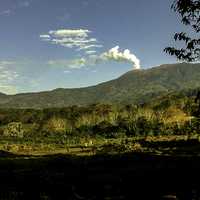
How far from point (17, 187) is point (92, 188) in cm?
387

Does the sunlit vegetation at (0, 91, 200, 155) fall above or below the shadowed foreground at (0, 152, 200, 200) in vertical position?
above

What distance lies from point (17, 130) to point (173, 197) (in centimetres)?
11829

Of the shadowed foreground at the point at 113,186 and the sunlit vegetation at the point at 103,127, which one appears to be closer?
the shadowed foreground at the point at 113,186

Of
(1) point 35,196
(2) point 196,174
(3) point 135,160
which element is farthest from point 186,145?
(1) point 35,196

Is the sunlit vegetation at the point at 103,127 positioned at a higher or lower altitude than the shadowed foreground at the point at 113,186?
higher

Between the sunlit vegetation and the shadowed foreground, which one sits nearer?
the shadowed foreground

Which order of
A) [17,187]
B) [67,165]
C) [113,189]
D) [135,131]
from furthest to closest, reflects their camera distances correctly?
[135,131] → [67,165] → [17,187] → [113,189]

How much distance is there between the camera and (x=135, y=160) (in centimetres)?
3616

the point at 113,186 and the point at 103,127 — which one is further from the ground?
the point at 103,127

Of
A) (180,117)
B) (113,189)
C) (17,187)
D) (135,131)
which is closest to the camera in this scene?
(113,189)

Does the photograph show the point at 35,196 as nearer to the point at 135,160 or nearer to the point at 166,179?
the point at 166,179

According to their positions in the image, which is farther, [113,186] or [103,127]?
[103,127]

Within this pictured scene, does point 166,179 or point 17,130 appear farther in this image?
point 17,130

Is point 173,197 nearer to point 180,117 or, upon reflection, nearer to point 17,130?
point 180,117
